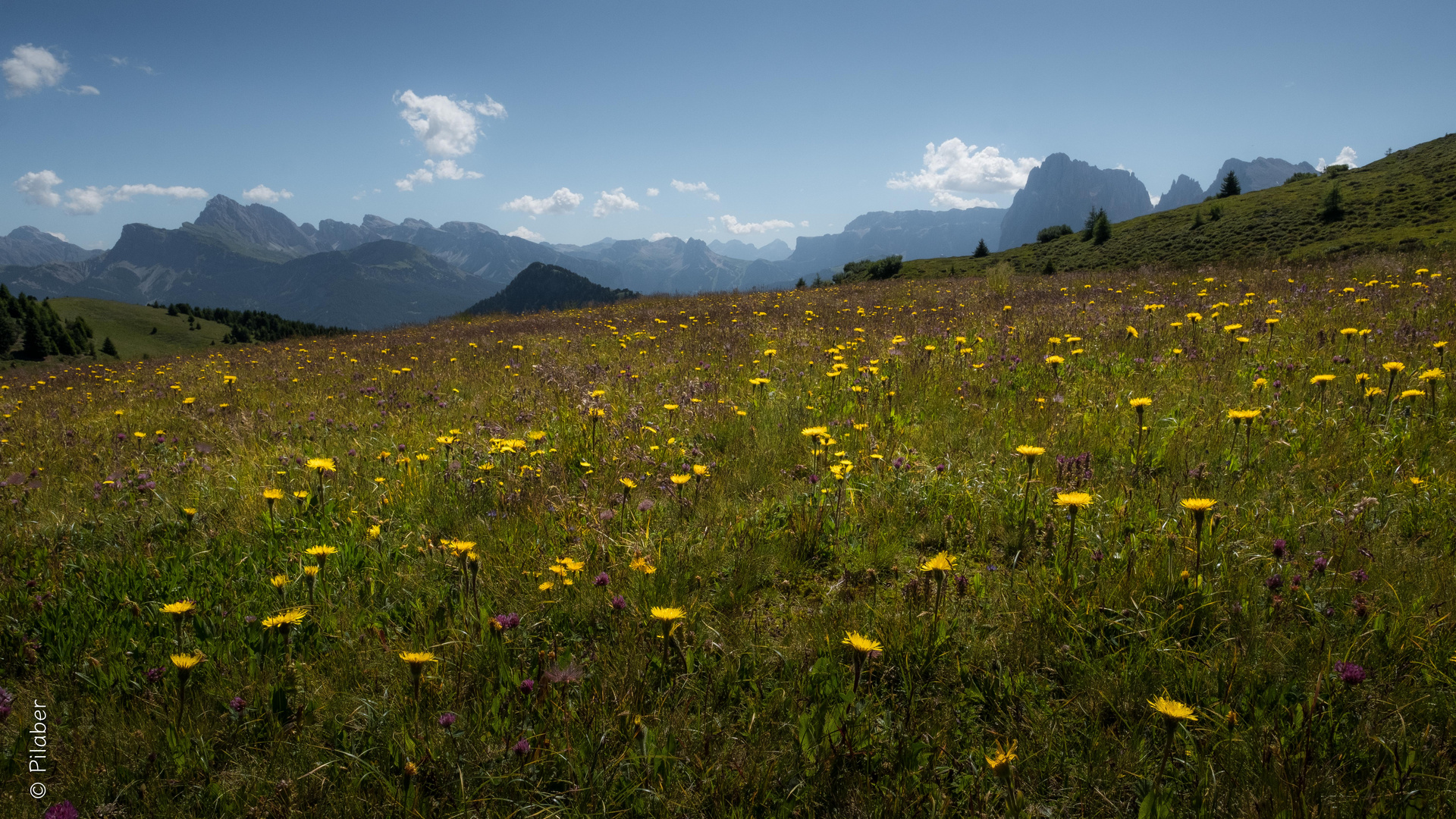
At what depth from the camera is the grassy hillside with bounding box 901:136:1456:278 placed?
33.2 m

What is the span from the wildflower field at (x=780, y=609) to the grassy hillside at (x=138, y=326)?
11571 cm

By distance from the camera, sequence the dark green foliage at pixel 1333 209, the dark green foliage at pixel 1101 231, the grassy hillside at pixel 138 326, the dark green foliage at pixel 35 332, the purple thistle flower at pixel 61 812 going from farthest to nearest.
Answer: the grassy hillside at pixel 138 326 < the dark green foliage at pixel 1101 231 < the dark green foliage at pixel 35 332 < the dark green foliage at pixel 1333 209 < the purple thistle flower at pixel 61 812

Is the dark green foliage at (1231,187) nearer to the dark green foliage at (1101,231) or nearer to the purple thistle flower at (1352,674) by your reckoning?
the dark green foliage at (1101,231)

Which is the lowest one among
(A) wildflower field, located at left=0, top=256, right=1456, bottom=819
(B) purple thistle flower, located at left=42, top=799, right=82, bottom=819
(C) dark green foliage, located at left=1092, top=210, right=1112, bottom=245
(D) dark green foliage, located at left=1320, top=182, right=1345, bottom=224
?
(B) purple thistle flower, located at left=42, top=799, right=82, bottom=819

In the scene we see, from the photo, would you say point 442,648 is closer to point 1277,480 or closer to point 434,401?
point 1277,480

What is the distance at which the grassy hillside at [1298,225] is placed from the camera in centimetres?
3322

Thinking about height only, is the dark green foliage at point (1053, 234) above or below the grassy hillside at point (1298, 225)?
above

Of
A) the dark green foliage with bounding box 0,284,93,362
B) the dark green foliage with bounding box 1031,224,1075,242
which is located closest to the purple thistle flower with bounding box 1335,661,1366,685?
the dark green foliage with bounding box 0,284,93,362

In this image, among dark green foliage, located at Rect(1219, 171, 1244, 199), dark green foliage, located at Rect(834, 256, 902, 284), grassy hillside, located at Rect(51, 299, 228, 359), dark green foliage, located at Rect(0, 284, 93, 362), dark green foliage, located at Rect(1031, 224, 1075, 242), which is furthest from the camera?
grassy hillside, located at Rect(51, 299, 228, 359)

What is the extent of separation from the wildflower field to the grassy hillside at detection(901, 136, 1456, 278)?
27.2 m

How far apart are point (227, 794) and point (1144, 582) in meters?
3.50

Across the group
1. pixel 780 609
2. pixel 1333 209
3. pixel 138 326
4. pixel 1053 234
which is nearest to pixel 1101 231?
pixel 1333 209

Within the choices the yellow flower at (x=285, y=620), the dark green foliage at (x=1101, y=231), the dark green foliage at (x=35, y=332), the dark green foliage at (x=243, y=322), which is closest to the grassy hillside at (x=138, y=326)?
the dark green foliage at (x=243, y=322)

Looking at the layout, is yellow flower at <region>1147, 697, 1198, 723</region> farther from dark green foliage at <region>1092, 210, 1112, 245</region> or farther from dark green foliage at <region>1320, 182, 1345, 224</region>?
dark green foliage at <region>1092, 210, 1112, 245</region>
